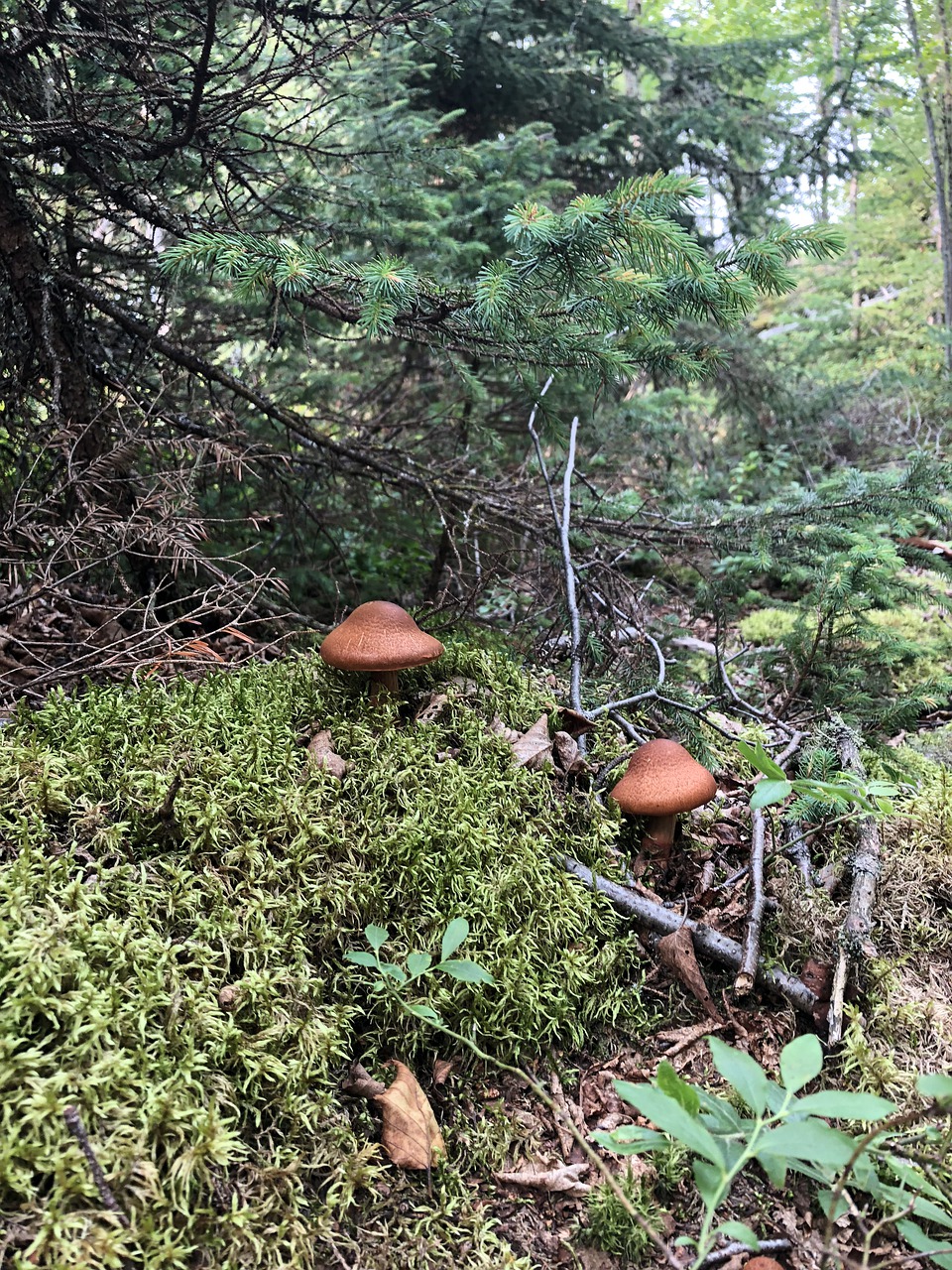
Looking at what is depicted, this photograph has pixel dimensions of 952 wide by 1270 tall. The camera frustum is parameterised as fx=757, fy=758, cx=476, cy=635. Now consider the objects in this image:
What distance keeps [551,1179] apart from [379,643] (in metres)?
1.58

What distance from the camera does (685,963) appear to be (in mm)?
2223

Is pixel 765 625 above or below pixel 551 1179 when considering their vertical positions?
below

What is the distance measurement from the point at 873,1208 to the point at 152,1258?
1.53 metres

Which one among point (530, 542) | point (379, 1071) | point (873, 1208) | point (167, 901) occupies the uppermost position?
point (530, 542)

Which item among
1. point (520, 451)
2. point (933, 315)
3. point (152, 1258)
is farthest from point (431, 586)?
point (933, 315)

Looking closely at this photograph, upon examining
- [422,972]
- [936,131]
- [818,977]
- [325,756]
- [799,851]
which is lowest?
[818,977]

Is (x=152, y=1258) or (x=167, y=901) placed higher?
(x=167, y=901)

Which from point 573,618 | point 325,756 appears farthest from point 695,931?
point 573,618

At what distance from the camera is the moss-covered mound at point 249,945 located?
1429mm

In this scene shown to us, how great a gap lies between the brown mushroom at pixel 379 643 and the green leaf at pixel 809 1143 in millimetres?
1655

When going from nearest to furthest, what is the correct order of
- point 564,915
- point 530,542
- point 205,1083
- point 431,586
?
point 205,1083 < point 564,915 < point 530,542 < point 431,586

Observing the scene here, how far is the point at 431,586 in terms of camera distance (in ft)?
16.9

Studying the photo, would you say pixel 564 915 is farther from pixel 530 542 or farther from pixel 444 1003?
pixel 530 542

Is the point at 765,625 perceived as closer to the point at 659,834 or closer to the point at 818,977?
the point at 659,834
